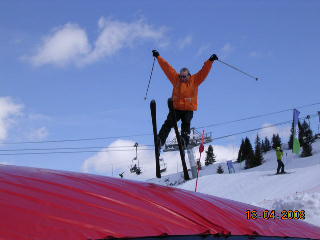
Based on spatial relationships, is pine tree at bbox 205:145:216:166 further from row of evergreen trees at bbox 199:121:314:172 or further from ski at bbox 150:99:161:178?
ski at bbox 150:99:161:178

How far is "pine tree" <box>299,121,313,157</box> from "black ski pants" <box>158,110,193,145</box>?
53.4 meters

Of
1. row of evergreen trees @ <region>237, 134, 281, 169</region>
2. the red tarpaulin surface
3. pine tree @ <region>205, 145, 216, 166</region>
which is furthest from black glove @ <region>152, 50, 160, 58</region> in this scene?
pine tree @ <region>205, 145, 216, 166</region>

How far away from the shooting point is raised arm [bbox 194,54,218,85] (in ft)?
25.0

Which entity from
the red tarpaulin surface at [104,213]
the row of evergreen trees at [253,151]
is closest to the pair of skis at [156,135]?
the red tarpaulin surface at [104,213]

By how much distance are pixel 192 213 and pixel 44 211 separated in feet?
4.61

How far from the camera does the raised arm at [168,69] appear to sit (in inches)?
304

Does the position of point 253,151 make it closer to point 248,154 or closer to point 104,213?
point 248,154

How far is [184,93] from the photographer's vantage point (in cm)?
746

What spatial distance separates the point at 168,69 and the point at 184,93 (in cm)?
63

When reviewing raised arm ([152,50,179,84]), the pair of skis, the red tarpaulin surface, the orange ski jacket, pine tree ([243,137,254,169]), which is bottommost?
the red tarpaulin surface

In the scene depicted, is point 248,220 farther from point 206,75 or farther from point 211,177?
point 211,177

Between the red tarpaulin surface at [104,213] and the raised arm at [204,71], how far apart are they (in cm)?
322

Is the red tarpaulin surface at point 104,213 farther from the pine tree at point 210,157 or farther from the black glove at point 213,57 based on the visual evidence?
the pine tree at point 210,157

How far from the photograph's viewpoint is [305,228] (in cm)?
480
